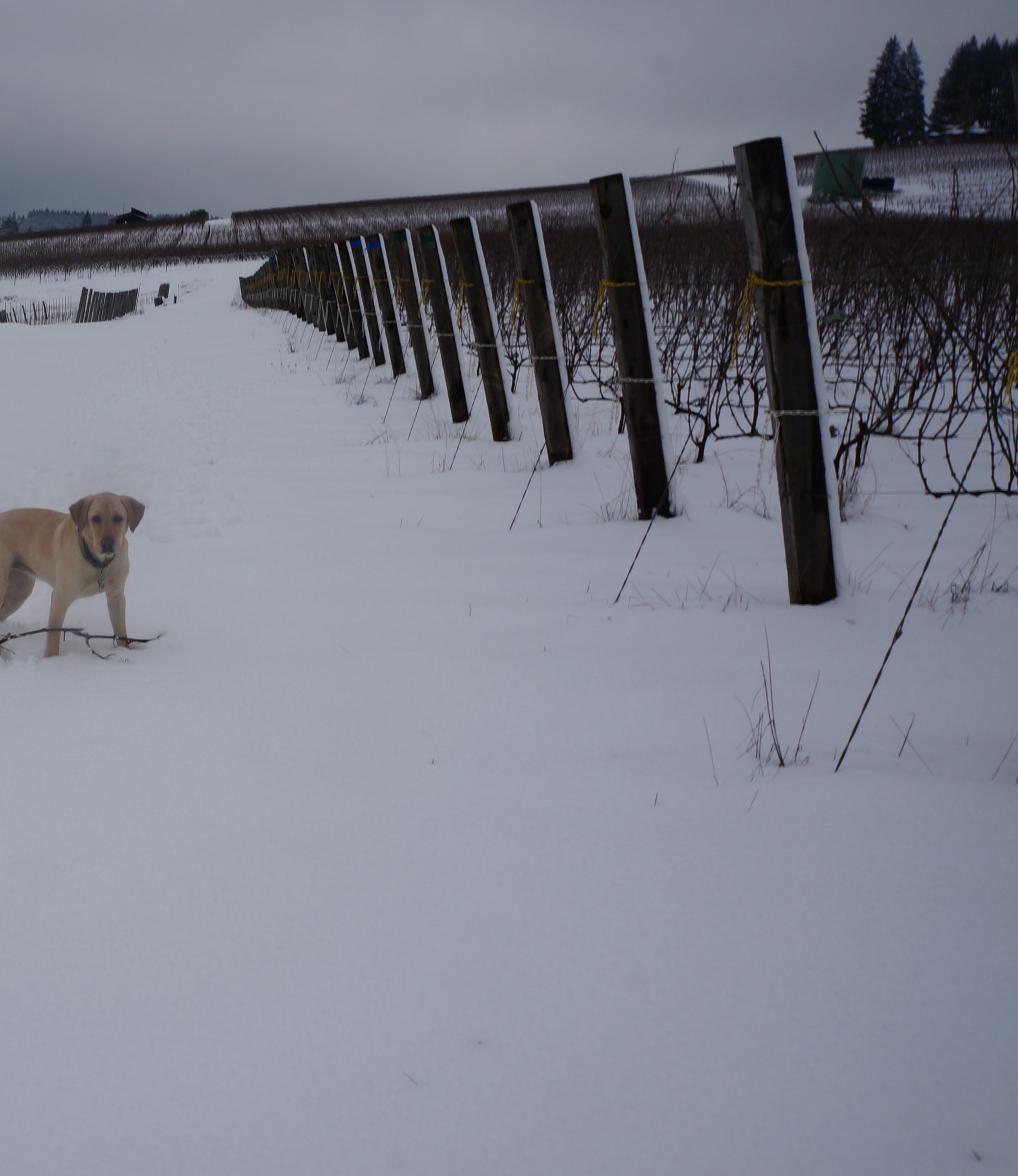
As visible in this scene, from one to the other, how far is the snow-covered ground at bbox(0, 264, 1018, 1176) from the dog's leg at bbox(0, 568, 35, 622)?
91 millimetres

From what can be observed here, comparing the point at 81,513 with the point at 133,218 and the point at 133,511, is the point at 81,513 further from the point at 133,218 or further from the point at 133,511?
the point at 133,218

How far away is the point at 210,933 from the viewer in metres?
1.53

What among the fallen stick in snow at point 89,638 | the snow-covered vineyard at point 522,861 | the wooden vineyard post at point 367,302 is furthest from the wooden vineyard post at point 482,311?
the wooden vineyard post at point 367,302

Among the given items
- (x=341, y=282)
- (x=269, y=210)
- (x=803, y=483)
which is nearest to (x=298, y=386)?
(x=341, y=282)

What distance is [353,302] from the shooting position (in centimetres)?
1161

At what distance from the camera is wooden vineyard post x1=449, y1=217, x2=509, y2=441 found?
5.87 meters

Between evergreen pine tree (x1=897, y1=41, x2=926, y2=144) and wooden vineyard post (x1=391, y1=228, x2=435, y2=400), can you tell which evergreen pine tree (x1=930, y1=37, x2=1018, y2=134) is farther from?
wooden vineyard post (x1=391, y1=228, x2=435, y2=400)

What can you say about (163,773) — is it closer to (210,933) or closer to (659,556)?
(210,933)

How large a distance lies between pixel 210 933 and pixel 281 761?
0.64 m

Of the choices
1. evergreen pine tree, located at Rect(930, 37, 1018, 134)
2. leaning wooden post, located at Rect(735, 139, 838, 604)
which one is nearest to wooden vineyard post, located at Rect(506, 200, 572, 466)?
leaning wooden post, located at Rect(735, 139, 838, 604)

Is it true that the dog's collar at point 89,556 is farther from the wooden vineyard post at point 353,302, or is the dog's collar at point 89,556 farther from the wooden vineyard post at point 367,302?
the wooden vineyard post at point 353,302

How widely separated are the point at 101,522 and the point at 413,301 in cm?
542

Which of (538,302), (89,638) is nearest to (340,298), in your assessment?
(538,302)

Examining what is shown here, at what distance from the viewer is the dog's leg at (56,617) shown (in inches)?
107
